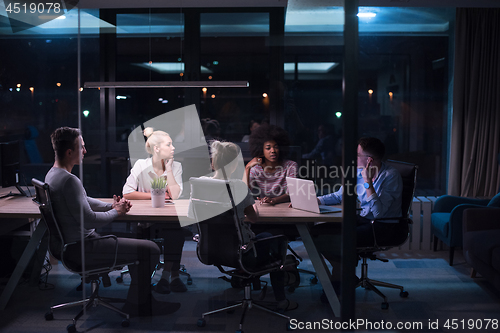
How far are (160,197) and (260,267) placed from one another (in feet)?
3.27

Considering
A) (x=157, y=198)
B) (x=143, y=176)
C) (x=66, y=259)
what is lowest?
(x=66, y=259)

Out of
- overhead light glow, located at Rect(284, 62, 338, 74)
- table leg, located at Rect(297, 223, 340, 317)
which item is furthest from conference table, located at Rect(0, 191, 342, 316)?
overhead light glow, located at Rect(284, 62, 338, 74)

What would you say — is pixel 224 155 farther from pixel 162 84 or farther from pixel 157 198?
pixel 162 84

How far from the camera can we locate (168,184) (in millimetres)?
3684

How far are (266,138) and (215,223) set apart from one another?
1557 mm

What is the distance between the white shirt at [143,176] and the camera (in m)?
3.77

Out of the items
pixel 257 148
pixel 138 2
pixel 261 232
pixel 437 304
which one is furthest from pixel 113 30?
pixel 437 304

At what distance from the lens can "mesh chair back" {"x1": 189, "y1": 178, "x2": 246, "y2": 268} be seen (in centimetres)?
271

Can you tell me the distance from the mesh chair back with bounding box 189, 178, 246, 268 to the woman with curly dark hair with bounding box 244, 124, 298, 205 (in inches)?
23.6

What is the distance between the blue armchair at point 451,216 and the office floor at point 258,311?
0.32 m

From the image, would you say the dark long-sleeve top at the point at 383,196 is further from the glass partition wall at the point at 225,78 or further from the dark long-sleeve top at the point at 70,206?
the dark long-sleeve top at the point at 70,206

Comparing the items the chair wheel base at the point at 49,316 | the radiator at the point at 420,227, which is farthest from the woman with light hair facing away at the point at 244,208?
the radiator at the point at 420,227

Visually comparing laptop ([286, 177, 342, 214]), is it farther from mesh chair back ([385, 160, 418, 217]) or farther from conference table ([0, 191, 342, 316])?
mesh chair back ([385, 160, 418, 217])

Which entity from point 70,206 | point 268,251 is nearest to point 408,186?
point 268,251
